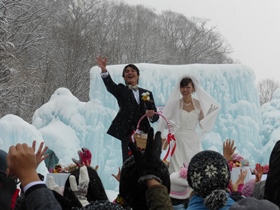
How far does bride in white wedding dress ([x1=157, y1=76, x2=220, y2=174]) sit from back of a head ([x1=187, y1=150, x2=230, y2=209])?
311cm

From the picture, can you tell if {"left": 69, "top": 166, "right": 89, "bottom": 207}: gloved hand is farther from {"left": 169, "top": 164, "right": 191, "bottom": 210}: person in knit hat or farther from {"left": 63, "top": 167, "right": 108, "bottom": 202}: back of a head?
{"left": 169, "top": 164, "right": 191, "bottom": 210}: person in knit hat

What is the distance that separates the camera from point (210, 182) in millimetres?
2295

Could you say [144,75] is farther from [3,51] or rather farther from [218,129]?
[3,51]

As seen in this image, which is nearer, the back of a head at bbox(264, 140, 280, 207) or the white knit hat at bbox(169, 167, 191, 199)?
the back of a head at bbox(264, 140, 280, 207)

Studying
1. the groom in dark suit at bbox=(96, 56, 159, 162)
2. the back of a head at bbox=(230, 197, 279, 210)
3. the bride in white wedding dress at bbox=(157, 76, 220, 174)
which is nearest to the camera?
the back of a head at bbox=(230, 197, 279, 210)

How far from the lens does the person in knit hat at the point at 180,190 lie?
3621 millimetres

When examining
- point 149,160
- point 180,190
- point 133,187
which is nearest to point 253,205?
point 149,160

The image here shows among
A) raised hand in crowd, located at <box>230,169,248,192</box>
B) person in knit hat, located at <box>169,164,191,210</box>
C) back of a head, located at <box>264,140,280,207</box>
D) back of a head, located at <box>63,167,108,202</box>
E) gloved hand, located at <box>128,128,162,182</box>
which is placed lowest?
person in knit hat, located at <box>169,164,191,210</box>

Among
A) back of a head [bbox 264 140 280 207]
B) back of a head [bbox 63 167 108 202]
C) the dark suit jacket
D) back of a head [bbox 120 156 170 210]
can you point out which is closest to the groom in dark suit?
the dark suit jacket

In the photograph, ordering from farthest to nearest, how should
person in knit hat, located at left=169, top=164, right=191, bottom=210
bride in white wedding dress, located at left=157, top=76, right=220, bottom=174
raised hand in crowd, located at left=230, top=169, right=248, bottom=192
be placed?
bride in white wedding dress, located at left=157, top=76, right=220, bottom=174
person in knit hat, located at left=169, top=164, right=191, bottom=210
raised hand in crowd, located at left=230, top=169, right=248, bottom=192

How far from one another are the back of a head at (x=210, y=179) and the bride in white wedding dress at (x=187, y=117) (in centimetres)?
311

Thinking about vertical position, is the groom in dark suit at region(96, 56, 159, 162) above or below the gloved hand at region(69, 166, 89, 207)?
above

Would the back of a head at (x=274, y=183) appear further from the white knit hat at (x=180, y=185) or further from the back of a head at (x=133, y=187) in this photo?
the white knit hat at (x=180, y=185)

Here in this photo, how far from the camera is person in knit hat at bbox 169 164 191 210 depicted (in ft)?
11.9
